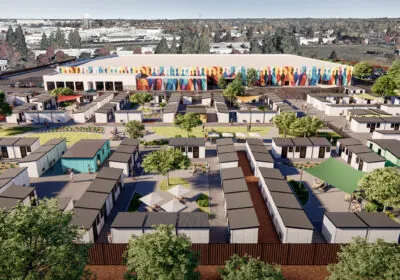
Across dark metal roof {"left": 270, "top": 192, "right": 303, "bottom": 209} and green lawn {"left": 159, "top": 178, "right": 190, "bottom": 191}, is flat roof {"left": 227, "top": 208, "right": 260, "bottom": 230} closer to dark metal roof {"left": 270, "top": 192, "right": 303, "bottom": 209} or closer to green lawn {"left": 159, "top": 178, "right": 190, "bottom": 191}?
dark metal roof {"left": 270, "top": 192, "right": 303, "bottom": 209}

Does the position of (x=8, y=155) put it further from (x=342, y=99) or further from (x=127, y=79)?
(x=342, y=99)

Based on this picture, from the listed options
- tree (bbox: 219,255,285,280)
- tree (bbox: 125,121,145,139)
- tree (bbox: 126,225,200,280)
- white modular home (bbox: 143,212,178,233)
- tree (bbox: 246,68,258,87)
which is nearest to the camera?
tree (bbox: 219,255,285,280)

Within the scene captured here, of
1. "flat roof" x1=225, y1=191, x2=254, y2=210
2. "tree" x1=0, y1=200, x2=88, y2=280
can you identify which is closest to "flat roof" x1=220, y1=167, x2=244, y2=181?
"flat roof" x1=225, y1=191, x2=254, y2=210

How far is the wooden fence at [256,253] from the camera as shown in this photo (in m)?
21.5

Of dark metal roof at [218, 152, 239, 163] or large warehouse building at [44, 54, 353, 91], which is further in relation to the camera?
large warehouse building at [44, 54, 353, 91]

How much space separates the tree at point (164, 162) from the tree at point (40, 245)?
52.2ft

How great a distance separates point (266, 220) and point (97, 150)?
22990 millimetres

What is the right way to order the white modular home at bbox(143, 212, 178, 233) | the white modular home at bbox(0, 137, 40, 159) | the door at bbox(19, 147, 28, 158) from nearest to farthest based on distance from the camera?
the white modular home at bbox(143, 212, 178, 233)
the white modular home at bbox(0, 137, 40, 159)
the door at bbox(19, 147, 28, 158)

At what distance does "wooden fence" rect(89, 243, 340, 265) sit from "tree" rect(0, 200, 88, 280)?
640 cm

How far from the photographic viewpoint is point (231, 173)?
1276 inches

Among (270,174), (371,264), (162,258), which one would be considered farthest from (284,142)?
(162,258)

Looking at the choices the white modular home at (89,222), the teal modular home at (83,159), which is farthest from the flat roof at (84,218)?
the teal modular home at (83,159)

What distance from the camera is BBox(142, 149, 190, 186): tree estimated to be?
31266mm

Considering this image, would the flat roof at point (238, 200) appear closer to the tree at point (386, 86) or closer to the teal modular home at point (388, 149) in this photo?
the teal modular home at point (388, 149)
